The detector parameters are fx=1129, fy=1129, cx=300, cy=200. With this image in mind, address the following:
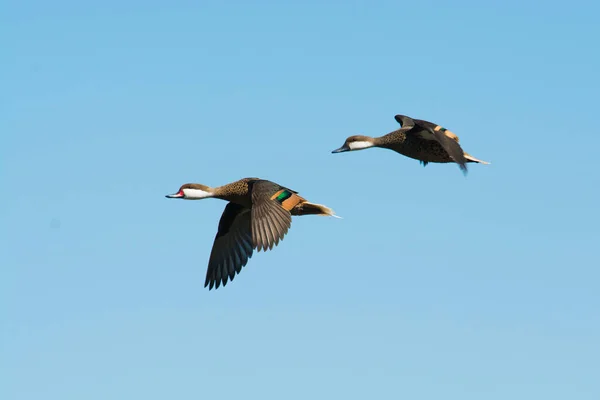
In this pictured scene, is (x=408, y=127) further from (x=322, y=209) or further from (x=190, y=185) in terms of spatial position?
(x=190, y=185)

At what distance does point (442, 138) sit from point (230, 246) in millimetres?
4730

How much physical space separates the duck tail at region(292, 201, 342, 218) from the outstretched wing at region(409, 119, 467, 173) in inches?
91.5

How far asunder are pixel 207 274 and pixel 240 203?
1710 millimetres

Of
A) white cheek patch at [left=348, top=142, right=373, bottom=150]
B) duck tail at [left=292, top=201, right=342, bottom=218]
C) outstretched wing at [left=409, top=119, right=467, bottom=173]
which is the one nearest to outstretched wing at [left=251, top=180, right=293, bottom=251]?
duck tail at [left=292, top=201, right=342, bottom=218]

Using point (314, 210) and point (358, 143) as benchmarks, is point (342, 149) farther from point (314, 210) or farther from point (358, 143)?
point (314, 210)

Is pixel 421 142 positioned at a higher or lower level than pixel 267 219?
higher

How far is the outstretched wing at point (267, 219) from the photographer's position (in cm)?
1906

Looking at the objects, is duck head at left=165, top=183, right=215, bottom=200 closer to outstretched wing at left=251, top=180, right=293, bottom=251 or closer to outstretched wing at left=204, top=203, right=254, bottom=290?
outstretched wing at left=204, top=203, right=254, bottom=290

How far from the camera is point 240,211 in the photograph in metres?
22.5

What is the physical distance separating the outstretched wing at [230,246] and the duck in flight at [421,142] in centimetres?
289

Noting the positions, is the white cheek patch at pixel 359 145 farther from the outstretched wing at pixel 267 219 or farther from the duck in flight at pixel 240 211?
the outstretched wing at pixel 267 219

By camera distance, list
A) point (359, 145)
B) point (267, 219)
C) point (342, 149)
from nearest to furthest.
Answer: point (267, 219)
point (359, 145)
point (342, 149)

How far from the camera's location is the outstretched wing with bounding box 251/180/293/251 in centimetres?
1906

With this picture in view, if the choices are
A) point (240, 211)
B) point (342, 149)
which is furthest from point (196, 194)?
point (342, 149)
